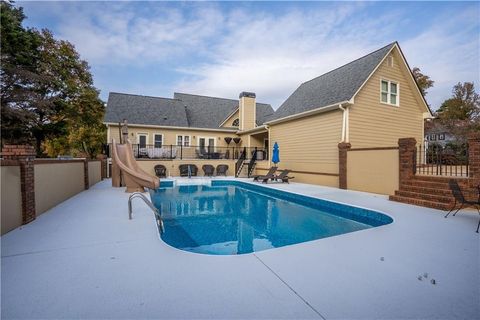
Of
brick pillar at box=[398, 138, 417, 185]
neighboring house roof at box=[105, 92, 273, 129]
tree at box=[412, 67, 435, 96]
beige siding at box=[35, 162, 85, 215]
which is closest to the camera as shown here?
beige siding at box=[35, 162, 85, 215]

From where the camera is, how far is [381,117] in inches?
496

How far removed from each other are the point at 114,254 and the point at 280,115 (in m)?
13.9

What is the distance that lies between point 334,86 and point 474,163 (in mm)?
7975

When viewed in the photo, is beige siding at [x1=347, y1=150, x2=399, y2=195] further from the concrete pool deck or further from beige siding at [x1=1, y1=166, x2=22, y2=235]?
beige siding at [x1=1, y1=166, x2=22, y2=235]

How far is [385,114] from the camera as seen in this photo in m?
12.7

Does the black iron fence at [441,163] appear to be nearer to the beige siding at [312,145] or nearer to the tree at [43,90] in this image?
the beige siding at [312,145]

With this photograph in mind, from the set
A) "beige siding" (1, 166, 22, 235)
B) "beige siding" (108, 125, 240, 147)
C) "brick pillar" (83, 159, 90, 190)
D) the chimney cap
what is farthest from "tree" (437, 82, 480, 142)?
A: "beige siding" (1, 166, 22, 235)

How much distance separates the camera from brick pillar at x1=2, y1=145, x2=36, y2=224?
488cm

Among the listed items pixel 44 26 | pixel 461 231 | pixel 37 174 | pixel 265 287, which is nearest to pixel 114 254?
pixel 265 287

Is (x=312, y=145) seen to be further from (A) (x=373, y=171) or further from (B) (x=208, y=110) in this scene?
(B) (x=208, y=110)

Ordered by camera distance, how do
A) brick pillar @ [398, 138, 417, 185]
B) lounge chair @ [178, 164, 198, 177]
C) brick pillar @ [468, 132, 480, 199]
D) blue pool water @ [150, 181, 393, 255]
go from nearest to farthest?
blue pool water @ [150, 181, 393, 255] → brick pillar @ [468, 132, 480, 199] → brick pillar @ [398, 138, 417, 185] → lounge chair @ [178, 164, 198, 177]

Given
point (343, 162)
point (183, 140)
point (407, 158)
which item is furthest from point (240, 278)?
point (183, 140)

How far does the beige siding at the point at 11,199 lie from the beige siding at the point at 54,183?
100cm

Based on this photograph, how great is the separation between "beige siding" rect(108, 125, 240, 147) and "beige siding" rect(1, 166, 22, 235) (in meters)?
13.9
